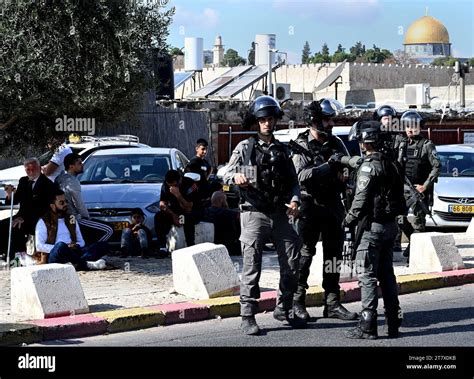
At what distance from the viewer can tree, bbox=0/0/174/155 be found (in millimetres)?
11906

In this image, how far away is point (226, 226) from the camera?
1507 cm

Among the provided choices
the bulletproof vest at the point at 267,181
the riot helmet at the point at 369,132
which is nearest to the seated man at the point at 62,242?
the bulletproof vest at the point at 267,181

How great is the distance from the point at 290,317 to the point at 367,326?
93cm

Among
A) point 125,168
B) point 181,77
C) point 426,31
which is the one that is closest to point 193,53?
point 181,77

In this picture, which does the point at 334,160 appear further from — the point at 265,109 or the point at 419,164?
the point at 419,164

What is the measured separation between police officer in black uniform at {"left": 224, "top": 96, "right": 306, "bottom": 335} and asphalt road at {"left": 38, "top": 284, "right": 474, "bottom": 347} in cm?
33

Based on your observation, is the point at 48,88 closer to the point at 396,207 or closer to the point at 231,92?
the point at 396,207

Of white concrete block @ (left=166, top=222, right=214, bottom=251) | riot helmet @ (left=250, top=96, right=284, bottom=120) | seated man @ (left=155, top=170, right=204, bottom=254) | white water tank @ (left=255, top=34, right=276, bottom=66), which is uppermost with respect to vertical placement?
white water tank @ (left=255, top=34, right=276, bottom=66)

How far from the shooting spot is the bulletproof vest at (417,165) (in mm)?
14320

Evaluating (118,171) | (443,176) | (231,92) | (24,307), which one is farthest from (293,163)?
(231,92)

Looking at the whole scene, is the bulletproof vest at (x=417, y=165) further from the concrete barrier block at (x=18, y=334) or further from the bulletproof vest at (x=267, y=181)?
the concrete barrier block at (x=18, y=334)

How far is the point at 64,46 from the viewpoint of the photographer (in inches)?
479

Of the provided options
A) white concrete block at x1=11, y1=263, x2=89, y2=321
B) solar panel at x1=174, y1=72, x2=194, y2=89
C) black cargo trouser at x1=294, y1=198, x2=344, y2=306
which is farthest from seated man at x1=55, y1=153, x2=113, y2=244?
solar panel at x1=174, y1=72, x2=194, y2=89

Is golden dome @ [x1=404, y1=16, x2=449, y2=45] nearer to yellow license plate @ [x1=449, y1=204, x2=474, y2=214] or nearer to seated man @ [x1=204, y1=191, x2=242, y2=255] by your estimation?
yellow license plate @ [x1=449, y1=204, x2=474, y2=214]
